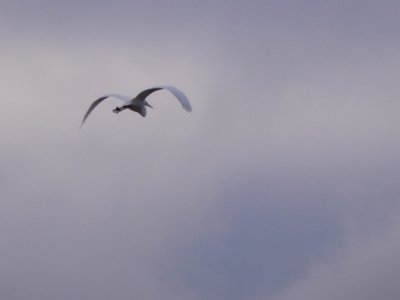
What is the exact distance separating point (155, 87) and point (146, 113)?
4287 millimetres

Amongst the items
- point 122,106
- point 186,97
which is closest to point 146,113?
point 122,106

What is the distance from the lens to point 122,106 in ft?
276

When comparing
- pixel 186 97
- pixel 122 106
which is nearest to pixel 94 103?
pixel 122 106

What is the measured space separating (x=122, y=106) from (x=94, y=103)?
7.10 feet

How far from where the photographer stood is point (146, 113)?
8538 centimetres

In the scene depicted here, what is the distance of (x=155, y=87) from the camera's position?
81.4 m

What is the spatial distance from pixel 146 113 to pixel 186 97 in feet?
25.4

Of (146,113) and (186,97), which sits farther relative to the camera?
(146,113)

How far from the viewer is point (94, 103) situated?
85.2 metres

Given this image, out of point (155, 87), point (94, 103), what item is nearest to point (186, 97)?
point (155, 87)

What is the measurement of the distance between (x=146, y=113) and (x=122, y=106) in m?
1.98

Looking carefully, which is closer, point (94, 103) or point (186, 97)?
point (186, 97)

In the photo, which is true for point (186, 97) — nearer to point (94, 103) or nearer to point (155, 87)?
point (155, 87)

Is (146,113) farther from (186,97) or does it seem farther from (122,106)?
(186,97)
